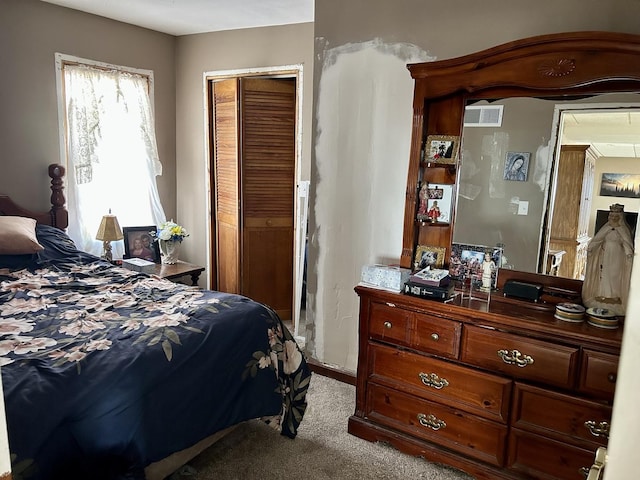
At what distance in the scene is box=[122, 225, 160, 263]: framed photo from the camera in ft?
13.1

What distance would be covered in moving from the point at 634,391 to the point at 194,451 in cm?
207

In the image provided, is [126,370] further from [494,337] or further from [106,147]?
[106,147]

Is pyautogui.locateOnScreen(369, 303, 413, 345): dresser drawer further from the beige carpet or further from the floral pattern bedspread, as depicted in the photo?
the beige carpet

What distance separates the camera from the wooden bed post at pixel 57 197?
3484mm

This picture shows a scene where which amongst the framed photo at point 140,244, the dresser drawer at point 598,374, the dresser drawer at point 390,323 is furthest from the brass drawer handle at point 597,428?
the framed photo at point 140,244

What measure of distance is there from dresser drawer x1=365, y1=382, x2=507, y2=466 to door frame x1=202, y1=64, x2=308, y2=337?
1.43 metres

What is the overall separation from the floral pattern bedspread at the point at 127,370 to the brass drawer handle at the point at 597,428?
1.33 metres

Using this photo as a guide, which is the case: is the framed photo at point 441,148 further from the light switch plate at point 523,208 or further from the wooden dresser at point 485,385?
the wooden dresser at point 485,385

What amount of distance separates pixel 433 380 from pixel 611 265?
3.07ft

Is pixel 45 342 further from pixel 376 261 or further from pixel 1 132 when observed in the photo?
pixel 1 132

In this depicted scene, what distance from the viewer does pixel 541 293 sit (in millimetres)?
2201

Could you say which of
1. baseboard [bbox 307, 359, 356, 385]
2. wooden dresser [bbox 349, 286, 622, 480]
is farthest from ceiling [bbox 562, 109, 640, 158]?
baseboard [bbox 307, 359, 356, 385]

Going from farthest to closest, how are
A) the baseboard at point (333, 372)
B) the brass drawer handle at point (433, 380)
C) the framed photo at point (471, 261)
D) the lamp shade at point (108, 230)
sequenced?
the lamp shade at point (108, 230)
the baseboard at point (333, 372)
the framed photo at point (471, 261)
the brass drawer handle at point (433, 380)

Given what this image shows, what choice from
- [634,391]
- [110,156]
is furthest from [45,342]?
[110,156]
